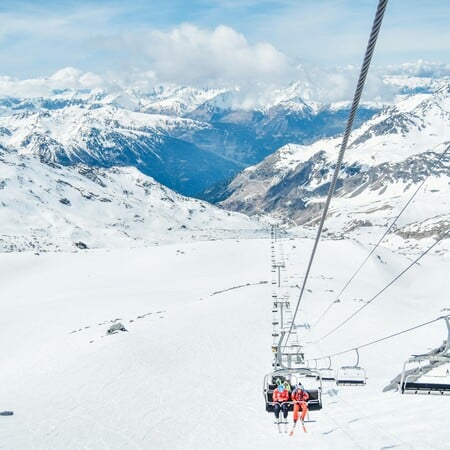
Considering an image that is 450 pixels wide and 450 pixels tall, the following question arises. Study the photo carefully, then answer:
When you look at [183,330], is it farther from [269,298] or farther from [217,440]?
[217,440]

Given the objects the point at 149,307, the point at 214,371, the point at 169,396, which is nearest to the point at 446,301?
the point at 149,307

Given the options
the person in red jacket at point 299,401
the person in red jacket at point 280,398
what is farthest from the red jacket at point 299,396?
the person in red jacket at point 280,398

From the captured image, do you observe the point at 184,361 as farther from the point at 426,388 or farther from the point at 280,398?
the point at 426,388

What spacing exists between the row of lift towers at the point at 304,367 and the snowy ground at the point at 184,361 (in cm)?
166

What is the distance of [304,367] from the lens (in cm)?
3472

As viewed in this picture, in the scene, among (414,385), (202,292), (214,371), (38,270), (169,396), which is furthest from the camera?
(38,270)

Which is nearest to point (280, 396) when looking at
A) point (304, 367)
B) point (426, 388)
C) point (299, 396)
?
point (299, 396)

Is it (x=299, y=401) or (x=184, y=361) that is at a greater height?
(x=299, y=401)

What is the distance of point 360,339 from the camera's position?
184ft

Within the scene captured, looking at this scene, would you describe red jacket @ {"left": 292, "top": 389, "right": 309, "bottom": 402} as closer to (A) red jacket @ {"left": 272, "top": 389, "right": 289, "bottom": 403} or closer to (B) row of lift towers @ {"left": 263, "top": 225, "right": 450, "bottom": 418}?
(A) red jacket @ {"left": 272, "top": 389, "right": 289, "bottom": 403}

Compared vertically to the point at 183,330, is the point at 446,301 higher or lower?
lower

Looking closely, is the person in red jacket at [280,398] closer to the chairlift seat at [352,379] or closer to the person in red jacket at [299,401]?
the person in red jacket at [299,401]

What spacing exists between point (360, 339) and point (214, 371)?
18199mm

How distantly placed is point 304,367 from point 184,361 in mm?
15594
